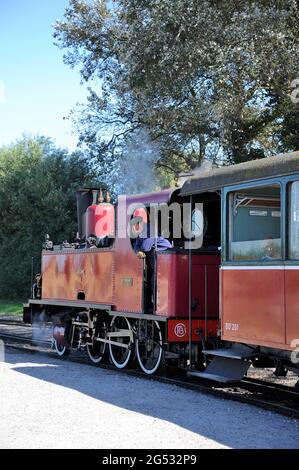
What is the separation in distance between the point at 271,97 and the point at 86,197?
23.2 feet

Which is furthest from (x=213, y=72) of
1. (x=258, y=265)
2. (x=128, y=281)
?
(x=258, y=265)

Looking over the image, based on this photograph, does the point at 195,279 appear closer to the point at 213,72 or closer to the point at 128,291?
the point at 128,291

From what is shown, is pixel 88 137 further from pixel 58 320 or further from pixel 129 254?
pixel 129 254

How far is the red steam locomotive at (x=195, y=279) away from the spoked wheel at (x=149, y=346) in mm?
19

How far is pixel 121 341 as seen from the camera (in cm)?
1024

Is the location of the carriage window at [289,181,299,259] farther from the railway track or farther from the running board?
the running board

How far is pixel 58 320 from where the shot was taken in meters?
12.4

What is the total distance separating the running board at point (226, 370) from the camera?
25.1ft

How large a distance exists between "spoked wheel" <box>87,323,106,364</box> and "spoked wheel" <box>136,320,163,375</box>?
135cm

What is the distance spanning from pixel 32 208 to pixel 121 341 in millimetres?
22372

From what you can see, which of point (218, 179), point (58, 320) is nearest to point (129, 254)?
point (218, 179)

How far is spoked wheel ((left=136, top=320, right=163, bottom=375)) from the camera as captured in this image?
364 inches

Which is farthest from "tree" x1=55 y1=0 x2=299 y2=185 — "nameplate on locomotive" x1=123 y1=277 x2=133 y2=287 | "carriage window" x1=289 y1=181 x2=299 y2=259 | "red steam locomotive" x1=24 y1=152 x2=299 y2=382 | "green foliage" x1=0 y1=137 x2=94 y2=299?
"green foliage" x1=0 y1=137 x2=94 y2=299

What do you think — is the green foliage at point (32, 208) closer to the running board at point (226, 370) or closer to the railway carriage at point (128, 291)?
the railway carriage at point (128, 291)
